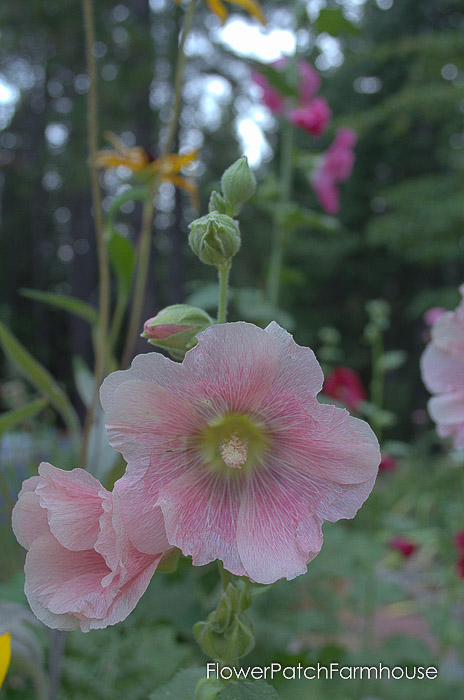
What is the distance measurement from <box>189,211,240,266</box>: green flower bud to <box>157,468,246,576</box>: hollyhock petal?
6.4 inches

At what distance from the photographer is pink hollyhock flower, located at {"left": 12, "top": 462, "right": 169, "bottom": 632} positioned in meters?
Result: 0.37

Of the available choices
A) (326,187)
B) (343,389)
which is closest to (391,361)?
(343,389)

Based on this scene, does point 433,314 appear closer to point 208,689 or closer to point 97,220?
point 97,220

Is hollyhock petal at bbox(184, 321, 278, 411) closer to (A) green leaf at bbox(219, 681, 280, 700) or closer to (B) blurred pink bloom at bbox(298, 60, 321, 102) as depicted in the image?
(A) green leaf at bbox(219, 681, 280, 700)

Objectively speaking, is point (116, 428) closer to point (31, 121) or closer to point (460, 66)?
point (460, 66)

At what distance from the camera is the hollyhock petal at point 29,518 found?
0.40 m

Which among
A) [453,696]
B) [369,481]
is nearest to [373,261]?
[453,696]

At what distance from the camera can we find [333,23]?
1.37 metres

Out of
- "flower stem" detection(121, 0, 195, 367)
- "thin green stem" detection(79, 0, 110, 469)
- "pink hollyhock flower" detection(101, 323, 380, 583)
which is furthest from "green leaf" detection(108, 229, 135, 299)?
"pink hollyhock flower" detection(101, 323, 380, 583)

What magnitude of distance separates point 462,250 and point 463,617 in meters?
5.96

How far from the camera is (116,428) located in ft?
1.22

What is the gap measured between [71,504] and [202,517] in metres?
0.09

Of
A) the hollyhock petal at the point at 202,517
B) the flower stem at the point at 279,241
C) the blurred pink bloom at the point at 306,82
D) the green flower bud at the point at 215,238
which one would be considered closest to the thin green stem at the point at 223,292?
the green flower bud at the point at 215,238

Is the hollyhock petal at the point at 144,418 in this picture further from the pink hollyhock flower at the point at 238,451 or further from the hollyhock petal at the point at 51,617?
the hollyhock petal at the point at 51,617
